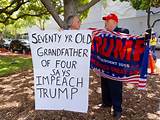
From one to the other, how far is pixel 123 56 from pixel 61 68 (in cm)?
104

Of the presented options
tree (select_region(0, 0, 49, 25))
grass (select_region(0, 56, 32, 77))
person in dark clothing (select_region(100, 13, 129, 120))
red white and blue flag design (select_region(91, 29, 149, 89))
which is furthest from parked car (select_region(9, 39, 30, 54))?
person in dark clothing (select_region(100, 13, 129, 120))

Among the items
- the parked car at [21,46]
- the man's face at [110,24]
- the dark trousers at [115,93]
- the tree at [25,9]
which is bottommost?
the parked car at [21,46]

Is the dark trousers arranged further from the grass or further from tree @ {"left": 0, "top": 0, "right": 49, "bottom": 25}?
tree @ {"left": 0, "top": 0, "right": 49, "bottom": 25}

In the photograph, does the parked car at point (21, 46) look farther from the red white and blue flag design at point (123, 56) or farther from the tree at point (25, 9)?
the red white and blue flag design at point (123, 56)

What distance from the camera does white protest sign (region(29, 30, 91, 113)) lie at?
494cm

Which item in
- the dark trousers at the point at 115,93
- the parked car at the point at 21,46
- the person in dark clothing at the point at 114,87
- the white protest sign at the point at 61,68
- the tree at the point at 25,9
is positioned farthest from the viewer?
the parked car at the point at 21,46

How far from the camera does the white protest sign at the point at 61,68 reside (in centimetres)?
494

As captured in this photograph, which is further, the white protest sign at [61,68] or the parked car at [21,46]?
the parked car at [21,46]

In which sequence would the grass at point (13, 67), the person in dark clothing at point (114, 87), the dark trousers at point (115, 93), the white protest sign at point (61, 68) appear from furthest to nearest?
the grass at point (13, 67), the dark trousers at point (115, 93), the person in dark clothing at point (114, 87), the white protest sign at point (61, 68)

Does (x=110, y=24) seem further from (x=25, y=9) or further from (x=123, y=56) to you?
(x=25, y=9)

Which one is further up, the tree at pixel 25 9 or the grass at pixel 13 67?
the tree at pixel 25 9

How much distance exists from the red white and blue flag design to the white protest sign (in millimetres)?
537

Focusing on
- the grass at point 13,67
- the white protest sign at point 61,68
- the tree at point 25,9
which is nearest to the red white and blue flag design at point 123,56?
the white protest sign at point 61,68

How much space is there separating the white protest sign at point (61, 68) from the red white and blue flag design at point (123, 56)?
1.76 ft
